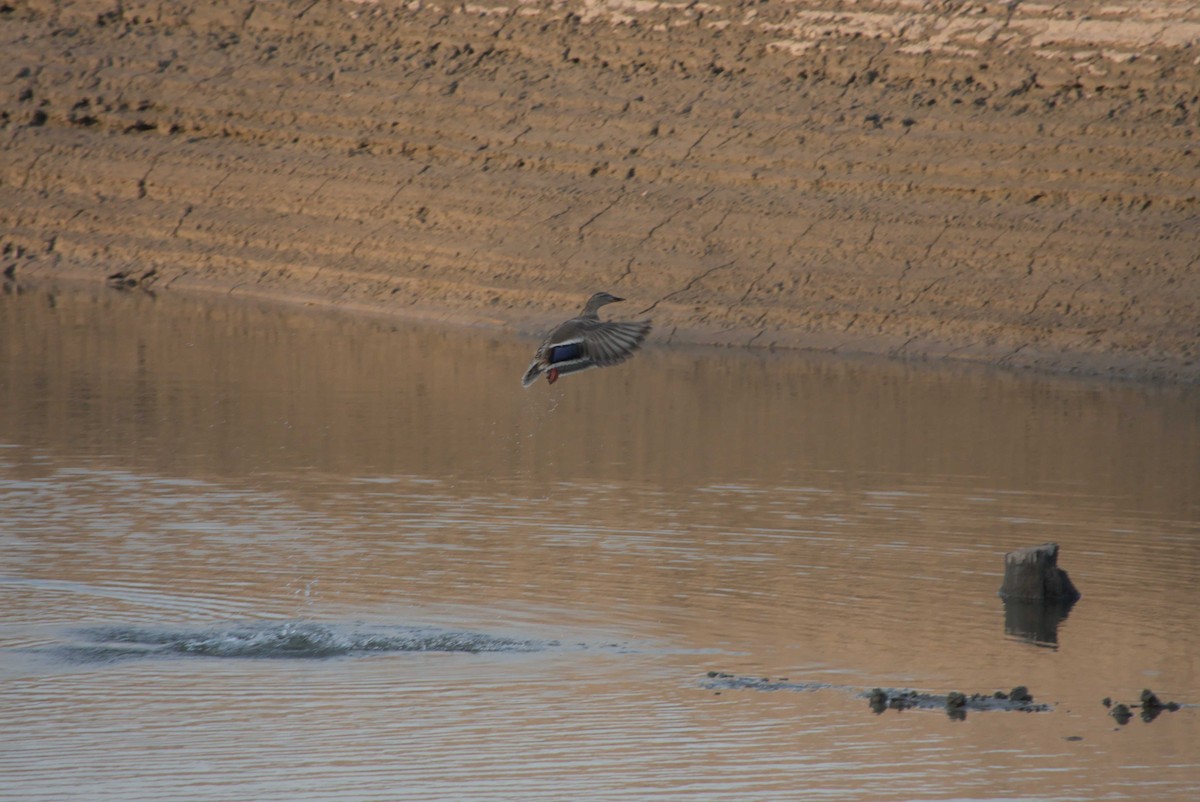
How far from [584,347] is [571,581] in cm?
227

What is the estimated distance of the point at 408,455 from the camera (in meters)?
15.8

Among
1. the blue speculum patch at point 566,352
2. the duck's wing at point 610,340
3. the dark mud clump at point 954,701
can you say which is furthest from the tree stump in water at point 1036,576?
the blue speculum patch at point 566,352

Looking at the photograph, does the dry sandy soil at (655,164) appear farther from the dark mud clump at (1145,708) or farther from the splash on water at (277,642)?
the splash on water at (277,642)

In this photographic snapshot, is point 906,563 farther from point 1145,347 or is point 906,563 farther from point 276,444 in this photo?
point 1145,347

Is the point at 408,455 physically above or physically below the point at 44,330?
below

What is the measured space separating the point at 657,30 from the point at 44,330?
401 inches

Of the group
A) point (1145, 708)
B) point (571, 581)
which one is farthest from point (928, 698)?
point (571, 581)

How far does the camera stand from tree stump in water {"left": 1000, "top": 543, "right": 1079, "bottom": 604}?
11.1 m

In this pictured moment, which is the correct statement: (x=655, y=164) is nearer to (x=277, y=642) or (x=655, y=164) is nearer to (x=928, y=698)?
(x=277, y=642)

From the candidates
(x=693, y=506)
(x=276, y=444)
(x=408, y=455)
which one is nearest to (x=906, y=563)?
(x=693, y=506)

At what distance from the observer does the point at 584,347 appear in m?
9.48

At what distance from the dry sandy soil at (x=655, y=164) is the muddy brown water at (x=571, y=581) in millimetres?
2865

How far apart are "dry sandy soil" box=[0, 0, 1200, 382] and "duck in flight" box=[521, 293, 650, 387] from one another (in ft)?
43.6

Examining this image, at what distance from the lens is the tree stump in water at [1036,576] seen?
1105 cm
